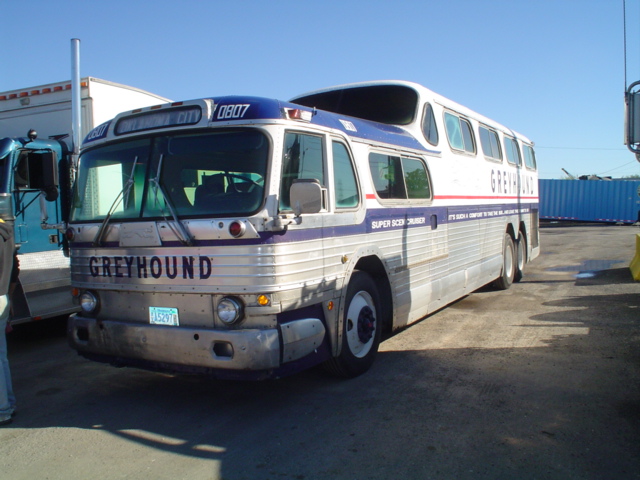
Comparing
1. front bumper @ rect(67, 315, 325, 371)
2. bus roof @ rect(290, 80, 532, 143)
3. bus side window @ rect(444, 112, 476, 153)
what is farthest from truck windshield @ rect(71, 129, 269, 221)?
bus side window @ rect(444, 112, 476, 153)

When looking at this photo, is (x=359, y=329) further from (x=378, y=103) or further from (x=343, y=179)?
(x=378, y=103)

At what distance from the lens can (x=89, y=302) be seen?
5.40m

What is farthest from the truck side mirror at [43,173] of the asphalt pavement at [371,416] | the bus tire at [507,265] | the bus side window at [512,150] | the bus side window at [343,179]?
the bus side window at [512,150]

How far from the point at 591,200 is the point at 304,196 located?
120 feet

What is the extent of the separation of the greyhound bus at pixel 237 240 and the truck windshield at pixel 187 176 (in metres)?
0.01

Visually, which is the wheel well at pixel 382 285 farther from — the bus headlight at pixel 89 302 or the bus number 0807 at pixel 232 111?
the bus headlight at pixel 89 302

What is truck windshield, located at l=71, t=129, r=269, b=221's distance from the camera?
4711mm

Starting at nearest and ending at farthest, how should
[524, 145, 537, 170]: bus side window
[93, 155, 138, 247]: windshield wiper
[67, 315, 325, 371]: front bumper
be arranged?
[67, 315, 325, 371]: front bumper
[93, 155, 138, 247]: windshield wiper
[524, 145, 537, 170]: bus side window

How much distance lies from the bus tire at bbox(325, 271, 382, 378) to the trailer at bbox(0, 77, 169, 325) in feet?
11.1

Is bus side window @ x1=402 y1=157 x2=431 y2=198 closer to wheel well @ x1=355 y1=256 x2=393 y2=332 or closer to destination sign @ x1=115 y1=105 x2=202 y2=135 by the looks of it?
wheel well @ x1=355 y1=256 x2=393 y2=332

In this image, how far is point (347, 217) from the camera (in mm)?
5621

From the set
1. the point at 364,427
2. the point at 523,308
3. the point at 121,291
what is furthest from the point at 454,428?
the point at 523,308

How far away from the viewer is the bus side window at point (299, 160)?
4770mm

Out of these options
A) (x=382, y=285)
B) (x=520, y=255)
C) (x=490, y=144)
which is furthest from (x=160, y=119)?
(x=520, y=255)
